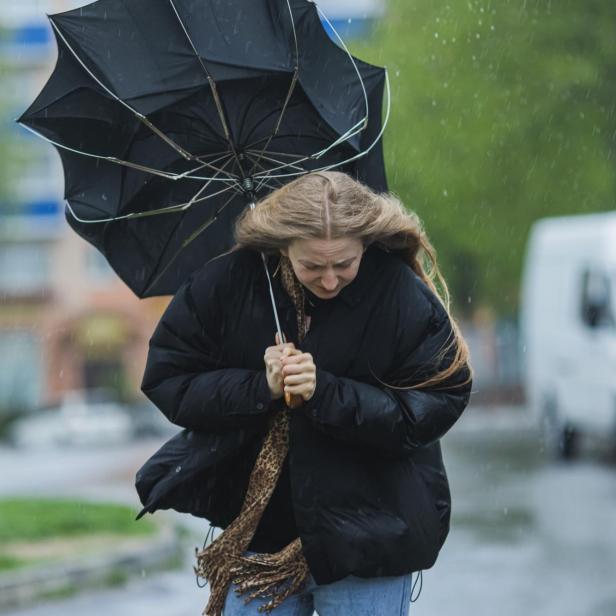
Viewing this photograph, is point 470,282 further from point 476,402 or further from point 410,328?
point 410,328

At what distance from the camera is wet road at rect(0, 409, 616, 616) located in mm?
7820

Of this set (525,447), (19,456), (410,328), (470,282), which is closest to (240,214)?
(410,328)

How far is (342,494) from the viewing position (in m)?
3.45

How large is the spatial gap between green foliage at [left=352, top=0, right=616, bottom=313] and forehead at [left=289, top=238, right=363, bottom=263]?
1713 centimetres

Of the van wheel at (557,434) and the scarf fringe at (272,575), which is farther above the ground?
the scarf fringe at (272,575)

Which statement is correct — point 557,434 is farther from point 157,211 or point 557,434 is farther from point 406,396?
point 406,396

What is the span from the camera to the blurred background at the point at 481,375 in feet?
29.0

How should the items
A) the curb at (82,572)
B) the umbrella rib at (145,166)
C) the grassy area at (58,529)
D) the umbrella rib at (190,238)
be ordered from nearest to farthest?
the umbrella rib at (145,166) → the umbrella rib at (190,238) → the curb at (82,572) → the grassy area at (58,529)

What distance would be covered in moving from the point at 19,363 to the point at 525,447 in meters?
35.0

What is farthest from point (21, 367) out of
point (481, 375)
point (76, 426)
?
point (481, 375)

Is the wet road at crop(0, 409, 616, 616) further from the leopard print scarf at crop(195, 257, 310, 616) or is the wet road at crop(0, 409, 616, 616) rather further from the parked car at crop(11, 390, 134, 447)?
the parked car at crop(11, 390, 134, 447)

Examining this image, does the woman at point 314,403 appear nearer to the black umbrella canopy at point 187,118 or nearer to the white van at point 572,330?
the black umbrella canopy at point 187,118

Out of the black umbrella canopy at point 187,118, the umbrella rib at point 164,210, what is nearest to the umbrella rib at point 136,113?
the black umbrella canopy at point 187,118

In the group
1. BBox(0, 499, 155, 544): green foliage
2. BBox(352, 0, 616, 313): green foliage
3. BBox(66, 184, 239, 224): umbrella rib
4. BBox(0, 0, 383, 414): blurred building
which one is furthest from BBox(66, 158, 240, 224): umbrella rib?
BBox(0, 0, 383, 414): blurred building
